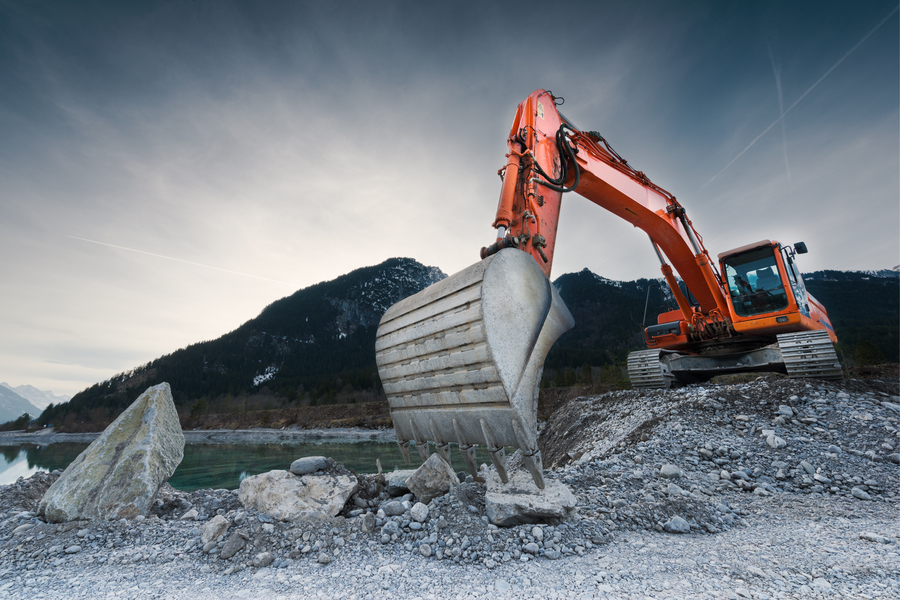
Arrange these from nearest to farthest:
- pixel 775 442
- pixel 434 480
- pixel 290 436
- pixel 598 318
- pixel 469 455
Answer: pixel 469 455 → pixel 434 480 → pixel 775 442 → pixel 290 436 → pixel 598 318

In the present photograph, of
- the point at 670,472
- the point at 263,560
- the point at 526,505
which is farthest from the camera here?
the point at 670,472

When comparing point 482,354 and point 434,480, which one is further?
point 434,480

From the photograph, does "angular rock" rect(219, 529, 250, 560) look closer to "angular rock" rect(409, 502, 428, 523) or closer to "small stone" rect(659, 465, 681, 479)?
"angular rock" rect(409, 502, 428, 523)

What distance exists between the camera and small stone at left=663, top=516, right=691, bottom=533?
11.3ft

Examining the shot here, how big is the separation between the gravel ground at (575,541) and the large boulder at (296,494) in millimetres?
160

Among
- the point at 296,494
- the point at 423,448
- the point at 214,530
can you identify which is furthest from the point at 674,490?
the point at 214,530

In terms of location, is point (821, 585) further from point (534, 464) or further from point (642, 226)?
point (642, 226)

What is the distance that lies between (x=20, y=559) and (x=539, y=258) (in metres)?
5.43

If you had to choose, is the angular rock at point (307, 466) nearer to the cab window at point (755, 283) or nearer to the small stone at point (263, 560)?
the small stone at point (263, 560)

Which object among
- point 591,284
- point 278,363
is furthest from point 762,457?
point 591,284

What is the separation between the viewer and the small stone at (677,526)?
3.45 metres

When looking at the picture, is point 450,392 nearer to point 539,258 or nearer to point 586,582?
point 586,582

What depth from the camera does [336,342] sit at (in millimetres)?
118125

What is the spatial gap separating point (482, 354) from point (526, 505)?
1.37m
